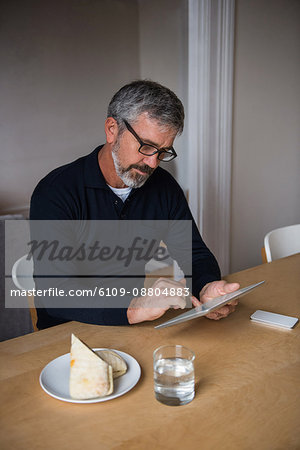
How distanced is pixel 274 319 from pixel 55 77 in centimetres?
386

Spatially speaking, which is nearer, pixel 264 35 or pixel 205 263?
pixel 205 263

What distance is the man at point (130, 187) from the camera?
1215 mm

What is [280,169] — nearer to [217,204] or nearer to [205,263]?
[217,204]

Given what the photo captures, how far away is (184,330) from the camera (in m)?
1.18

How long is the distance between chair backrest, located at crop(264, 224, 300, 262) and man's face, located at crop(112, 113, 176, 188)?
0.77 meters

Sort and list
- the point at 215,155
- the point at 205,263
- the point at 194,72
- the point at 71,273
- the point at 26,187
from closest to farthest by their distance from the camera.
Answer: the point at 71,273
the point at 205,263
the point at 194,72
the point at 215,155
the point at 26,187

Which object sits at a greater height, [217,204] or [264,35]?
[264,35]

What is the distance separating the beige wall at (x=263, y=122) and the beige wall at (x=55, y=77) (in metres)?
2.29

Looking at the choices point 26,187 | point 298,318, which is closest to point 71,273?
point 298,318

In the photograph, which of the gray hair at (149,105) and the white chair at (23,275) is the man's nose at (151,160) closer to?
the gray hair at (149,105)

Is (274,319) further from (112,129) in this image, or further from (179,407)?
(112,129)

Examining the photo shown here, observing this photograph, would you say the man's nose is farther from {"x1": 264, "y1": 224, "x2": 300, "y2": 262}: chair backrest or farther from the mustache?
{"x1": 264, "y1": 224, "x2": 300, "y2": 262}: chair backrest

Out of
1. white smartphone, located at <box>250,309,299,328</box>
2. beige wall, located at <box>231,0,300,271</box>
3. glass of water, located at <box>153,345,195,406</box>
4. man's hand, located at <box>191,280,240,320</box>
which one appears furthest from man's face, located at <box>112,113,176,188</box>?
beige wall, located at <box>231,0,300,271</box>

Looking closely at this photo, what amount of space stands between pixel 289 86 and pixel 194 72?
2.94ft
